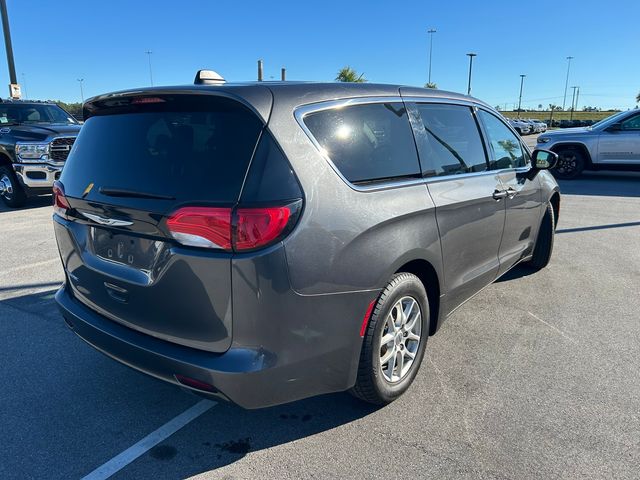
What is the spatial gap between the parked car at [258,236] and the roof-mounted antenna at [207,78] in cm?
2

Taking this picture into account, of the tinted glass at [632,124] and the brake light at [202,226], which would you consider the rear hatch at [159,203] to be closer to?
the brake light at [202,226]

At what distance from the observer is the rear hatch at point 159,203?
2133 mm

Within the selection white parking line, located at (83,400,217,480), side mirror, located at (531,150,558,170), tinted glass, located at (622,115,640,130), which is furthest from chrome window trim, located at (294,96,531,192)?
tinted glass, located at (622,115,640,130)

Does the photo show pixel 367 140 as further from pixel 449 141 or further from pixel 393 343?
pixel 393 343

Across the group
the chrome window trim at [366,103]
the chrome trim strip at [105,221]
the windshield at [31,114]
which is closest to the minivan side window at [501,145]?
the chrome window trim at [366,103]

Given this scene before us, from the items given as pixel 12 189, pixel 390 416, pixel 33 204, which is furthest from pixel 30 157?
pixel 390 416

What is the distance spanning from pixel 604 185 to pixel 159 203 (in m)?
13.1

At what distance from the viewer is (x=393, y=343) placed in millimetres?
2830

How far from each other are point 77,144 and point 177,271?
1314 millimetres

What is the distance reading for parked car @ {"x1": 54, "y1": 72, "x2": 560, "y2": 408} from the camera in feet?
6.94

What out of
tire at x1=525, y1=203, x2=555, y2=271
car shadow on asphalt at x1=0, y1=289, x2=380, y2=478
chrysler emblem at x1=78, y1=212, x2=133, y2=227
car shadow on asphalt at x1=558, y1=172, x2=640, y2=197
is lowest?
car shadow on asphalt at x1=558, y1=172, x2=640, y2=197

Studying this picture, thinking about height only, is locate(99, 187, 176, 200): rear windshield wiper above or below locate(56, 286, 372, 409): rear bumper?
above

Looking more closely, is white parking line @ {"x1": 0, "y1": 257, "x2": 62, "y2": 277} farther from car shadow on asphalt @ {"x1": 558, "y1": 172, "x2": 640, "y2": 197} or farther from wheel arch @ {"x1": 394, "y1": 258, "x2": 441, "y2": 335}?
car shadow on asphalt @ {"x1": 558, "y1": 172, "x2": 640, "y2": 197}

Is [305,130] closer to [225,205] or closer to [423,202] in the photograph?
[225,205]
